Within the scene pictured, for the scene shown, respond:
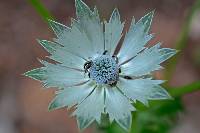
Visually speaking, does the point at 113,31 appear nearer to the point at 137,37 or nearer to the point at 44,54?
the point at 137,37

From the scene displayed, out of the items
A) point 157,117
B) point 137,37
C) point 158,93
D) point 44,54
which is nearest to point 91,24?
point 137,37

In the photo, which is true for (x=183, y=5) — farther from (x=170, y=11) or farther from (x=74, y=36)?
(x=74, y=36)

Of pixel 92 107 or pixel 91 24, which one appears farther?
pixel 91 24

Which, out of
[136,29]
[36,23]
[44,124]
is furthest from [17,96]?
[136,29]

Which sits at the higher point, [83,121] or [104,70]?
[104,70]

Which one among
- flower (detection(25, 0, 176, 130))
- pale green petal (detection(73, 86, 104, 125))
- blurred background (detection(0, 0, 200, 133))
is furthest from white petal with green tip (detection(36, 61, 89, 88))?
blurred background (detection(0, 0, 200, 133))

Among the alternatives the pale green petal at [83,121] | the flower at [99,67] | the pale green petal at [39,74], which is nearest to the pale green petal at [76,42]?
the flower at [99,67]

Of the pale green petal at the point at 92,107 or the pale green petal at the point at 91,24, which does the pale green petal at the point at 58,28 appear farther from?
the pale green petal at the point at 92,107
